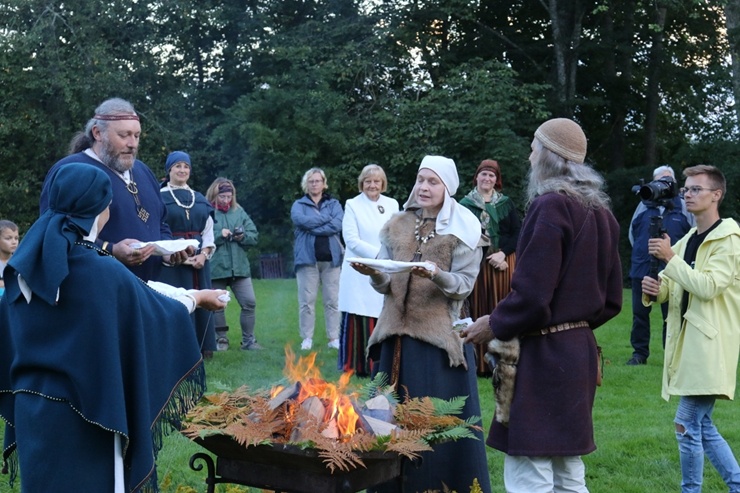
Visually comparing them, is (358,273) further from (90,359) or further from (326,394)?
(90,359)

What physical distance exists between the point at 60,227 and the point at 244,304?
7178 mm

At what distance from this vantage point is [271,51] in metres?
20.8

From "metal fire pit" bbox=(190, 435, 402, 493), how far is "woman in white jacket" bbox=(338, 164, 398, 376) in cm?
468

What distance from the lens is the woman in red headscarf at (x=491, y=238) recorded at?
29.9 feet

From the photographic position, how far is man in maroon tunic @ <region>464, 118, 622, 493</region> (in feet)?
12.9

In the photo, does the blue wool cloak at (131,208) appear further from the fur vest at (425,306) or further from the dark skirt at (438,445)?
the dark skirt at (438,445)

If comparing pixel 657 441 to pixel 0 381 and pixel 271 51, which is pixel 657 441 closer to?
pixel 0 381

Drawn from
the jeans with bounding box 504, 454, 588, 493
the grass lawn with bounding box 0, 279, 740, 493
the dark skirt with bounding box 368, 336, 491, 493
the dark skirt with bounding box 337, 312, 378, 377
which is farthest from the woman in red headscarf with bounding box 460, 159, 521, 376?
the jeans with bounding box 504, 454, 588, 493

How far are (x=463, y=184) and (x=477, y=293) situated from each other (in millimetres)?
13541

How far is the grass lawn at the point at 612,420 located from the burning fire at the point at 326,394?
9.0 inches

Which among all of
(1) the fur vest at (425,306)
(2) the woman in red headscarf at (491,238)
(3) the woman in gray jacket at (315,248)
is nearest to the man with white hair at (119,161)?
(1) the fur vest at (425,306)

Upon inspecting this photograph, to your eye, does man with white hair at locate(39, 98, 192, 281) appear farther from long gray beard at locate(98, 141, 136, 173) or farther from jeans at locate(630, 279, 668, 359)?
jeans at locate(630, 279, 668, 359)

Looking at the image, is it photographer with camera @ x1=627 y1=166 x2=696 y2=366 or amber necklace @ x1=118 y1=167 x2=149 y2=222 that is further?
photographer with camera @ x1=627 y1=166 x2=696 y2=366

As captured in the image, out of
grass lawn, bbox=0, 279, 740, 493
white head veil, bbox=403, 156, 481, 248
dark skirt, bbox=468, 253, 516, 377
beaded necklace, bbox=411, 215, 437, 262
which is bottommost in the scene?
grass lawn, bbox=0, 279, 740, 493
